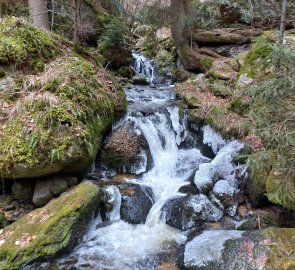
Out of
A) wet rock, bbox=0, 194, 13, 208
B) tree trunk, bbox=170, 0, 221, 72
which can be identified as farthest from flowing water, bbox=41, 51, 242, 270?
tree trunk, bbox=170, 0, 221, 72

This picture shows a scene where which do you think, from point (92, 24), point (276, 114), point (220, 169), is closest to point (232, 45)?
point (92, 24)

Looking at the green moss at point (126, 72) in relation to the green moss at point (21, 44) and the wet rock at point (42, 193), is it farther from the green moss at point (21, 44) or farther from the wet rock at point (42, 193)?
the wet rock at point (42, 193)

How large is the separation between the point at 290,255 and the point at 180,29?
35.0ft

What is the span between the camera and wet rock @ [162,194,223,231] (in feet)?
18.5

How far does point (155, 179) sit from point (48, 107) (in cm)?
296

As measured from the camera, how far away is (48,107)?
19.6 feet

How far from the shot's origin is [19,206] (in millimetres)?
5559

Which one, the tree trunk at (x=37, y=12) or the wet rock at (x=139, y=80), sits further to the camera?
the wet rock at (x=139, y=80)

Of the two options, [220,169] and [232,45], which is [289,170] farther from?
[232,45]

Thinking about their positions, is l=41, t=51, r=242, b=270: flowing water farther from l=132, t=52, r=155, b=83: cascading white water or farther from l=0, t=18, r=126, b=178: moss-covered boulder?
l=132, t=52, r=155, b=83: cascading white water

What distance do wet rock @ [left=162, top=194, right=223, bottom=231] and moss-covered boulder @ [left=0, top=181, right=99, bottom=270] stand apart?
148 cm

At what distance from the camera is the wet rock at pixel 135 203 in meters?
5.91

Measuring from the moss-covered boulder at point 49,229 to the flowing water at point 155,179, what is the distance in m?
0.30

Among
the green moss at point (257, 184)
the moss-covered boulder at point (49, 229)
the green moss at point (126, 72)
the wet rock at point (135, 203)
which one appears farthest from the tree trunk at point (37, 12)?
the green moss at point (257, 184)
